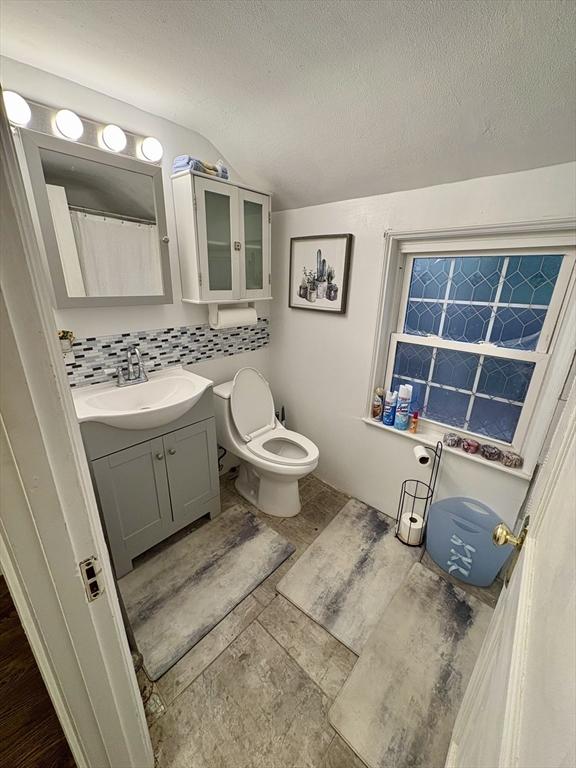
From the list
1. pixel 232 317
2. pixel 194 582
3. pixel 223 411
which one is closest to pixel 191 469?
pixel 223 411

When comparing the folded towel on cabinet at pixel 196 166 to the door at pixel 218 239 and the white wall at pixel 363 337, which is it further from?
the white wall at pixel 363 337

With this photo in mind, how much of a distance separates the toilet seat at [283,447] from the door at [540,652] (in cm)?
119

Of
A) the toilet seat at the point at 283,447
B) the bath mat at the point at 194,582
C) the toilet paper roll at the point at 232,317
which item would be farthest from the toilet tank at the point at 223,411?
the bath mat at the point at 194,582

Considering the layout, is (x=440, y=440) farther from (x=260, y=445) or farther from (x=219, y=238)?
(x=219, y=238)

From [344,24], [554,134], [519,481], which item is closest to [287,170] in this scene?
[344,24]

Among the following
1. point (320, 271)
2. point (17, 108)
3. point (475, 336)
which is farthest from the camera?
point (320, 271)

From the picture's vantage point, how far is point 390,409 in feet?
6.12

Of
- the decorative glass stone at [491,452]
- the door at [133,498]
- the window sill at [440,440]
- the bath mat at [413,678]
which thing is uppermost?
the decorative glass stone at [491,452]

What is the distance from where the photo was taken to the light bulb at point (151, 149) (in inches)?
58.3

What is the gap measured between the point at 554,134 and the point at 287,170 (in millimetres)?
1143

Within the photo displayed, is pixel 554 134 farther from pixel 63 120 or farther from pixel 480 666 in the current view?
pixel 63 120

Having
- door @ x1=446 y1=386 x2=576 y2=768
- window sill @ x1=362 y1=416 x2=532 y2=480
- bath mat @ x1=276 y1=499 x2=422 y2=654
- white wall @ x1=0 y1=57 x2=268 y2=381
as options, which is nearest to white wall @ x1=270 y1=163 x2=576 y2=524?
window sill @ x1=362 y1=416 x2=532 y2=480

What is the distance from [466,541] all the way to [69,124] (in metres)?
2.58

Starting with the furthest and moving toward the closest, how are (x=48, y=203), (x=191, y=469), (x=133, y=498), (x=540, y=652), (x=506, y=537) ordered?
(x=191, y=469), (x=133, y=498), (x=48, y=203), (x=506, y=537), (x=540, y=652)
